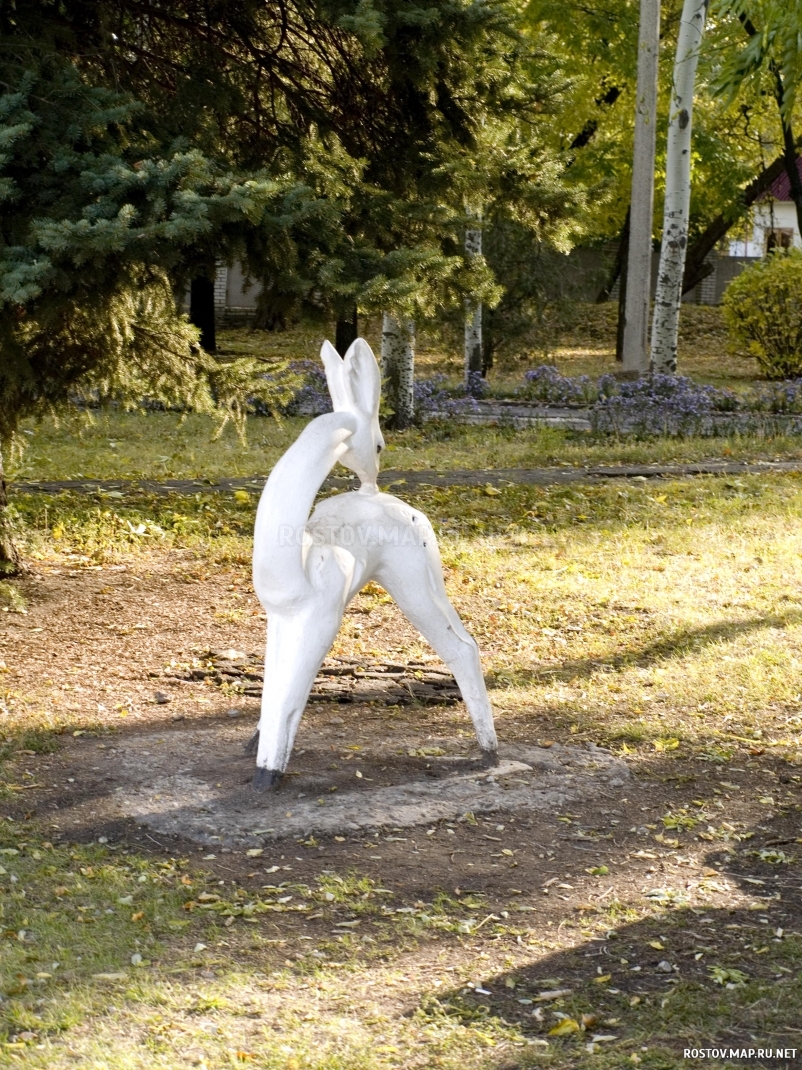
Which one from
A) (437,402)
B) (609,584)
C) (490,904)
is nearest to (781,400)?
(437,402)

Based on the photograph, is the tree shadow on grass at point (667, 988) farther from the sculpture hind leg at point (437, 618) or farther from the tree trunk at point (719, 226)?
the tree trunk at point (719, 226)

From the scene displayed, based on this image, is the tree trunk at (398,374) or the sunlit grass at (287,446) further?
the tree trunk at (398,374)

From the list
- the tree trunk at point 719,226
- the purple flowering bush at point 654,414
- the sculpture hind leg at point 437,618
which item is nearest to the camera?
the sculpture hind leg at point 437,618

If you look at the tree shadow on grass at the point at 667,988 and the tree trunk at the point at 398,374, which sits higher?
the tree trunk at the point at 398,374

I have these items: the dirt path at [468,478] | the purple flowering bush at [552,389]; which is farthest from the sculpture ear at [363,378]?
the purple flowering bush at [552,389]

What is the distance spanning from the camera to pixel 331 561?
495cm

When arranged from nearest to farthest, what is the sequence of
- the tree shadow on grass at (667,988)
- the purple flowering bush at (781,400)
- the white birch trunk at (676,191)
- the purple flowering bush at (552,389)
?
the tree shadow on grass at (667,988) → the white birch trunk at (676,191) → the purple flowering bush at (781,400) → the purple flowering bush at (552,389)

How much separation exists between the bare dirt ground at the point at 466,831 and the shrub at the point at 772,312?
16736 mm

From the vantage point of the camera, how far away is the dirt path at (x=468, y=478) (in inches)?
437

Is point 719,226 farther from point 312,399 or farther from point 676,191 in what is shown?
point 312,399

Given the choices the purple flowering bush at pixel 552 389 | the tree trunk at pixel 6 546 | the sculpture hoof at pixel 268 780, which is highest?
the purple flowering bush at pixel 552 389

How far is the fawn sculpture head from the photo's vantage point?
5.04 meters

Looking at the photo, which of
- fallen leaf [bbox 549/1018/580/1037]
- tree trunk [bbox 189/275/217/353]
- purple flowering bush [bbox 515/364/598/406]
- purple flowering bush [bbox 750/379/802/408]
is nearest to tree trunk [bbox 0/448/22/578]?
fallen leaf [bbox 549/1018/580/1037]

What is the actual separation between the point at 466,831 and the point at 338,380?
1.79 meters
